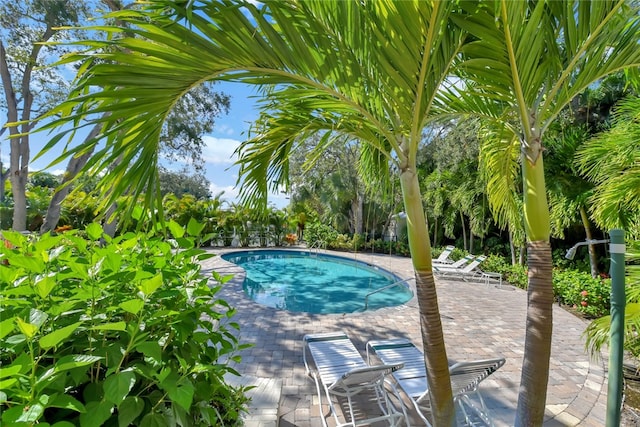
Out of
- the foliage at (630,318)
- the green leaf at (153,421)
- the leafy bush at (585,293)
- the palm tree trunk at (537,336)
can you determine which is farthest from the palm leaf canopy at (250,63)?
the leafy bush at (585,293)

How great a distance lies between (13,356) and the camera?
3.79 feet

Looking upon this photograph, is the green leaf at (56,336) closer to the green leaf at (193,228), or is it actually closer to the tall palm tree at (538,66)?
the green leaf at (193,228)

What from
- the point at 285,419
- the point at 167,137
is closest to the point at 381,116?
the point at 285,419

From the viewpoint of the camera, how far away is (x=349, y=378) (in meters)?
3.47

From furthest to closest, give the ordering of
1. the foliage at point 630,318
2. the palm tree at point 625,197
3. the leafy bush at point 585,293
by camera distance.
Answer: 1. the leafy bush at point 585,293
2. the palm tree at point 625,197
3. the foliage at point 630,318

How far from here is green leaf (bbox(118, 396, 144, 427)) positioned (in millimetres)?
1074

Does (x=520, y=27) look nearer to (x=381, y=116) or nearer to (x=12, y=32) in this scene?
(x=381, y=116)

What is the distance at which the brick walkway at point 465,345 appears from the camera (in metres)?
4.00

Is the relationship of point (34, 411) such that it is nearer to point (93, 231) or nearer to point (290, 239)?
point (93, 231)

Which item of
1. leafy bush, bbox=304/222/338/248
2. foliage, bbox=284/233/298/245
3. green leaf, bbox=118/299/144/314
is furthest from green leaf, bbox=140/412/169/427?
foliage, bbox=284/233/298/245

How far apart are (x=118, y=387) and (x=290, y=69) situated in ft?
6.17

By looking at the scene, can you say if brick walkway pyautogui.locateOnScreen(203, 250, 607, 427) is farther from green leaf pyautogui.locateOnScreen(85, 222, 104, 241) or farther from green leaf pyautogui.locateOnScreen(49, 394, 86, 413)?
green leaf pyautogui.locateOnScreen(49, 394, 86, 413)

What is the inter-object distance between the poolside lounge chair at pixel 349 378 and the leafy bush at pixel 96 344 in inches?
87.1

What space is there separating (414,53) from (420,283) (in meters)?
1.67
